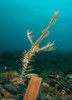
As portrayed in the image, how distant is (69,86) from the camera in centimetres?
291

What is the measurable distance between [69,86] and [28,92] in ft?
5.75

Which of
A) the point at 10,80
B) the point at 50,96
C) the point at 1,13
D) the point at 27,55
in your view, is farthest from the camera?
the point at 1,13

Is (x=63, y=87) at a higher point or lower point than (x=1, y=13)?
lower

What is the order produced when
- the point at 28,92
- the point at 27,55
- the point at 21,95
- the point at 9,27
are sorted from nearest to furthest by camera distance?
1. the point at 28,92
2. the point at 21,95
3. the point at 27,55
4. the point at 9,27

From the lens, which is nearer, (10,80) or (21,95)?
(21,95)

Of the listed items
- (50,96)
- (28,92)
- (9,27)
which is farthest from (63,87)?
(9,27)

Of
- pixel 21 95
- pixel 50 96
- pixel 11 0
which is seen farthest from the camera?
pixel 11 0

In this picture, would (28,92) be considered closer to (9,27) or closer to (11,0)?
(11,0)

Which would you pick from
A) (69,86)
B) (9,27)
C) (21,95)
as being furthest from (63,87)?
(9,27)

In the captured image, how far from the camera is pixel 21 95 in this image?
2266mm

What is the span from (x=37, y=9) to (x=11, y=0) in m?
24.9

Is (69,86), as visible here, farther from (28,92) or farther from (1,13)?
(1,13)

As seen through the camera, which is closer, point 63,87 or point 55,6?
point 63,87

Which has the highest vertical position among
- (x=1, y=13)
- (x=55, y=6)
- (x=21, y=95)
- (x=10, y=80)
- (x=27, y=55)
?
(x=55, y=6)
